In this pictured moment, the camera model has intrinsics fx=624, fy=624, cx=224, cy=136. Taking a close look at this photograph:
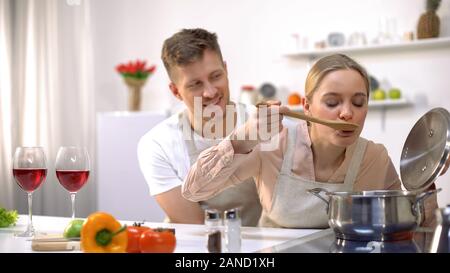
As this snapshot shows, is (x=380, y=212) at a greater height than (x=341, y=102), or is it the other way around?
(x=341, y=102)

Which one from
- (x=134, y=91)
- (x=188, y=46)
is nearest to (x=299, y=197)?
(x=188, y=46)

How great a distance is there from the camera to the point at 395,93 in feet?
12.1

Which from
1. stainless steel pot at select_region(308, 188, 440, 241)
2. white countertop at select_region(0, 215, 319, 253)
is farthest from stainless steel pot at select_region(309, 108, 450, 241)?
white countertop at select_region(0, 215, 319, 253)

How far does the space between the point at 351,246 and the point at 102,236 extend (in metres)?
0.47

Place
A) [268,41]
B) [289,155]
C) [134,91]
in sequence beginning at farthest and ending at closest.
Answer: [134,91] < [268,41] < [289,155]

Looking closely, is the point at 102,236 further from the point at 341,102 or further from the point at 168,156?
the point at 168,156

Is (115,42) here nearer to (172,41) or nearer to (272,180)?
(172,41)

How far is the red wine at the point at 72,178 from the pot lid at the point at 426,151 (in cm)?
80

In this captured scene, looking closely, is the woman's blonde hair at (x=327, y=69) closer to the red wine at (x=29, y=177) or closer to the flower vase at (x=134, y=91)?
the red wine at (x=29, y=177)

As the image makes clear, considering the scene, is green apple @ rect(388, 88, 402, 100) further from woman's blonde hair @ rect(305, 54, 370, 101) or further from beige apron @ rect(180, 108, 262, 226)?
woman's blonde hair @ rect(305, 54, 370, 101)

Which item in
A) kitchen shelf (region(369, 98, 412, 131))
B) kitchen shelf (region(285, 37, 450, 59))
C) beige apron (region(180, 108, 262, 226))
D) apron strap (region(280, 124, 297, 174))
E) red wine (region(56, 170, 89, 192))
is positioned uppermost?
kitchen shelf (region(285, 37, 450, 59))

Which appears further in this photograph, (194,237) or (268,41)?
(268,41)

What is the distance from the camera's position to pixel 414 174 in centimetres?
150

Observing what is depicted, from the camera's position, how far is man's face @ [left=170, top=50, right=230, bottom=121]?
6.44 ft
